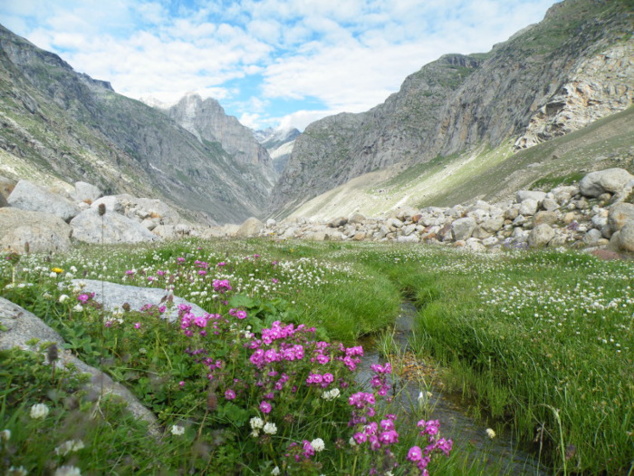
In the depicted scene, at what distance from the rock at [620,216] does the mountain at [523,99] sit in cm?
4785

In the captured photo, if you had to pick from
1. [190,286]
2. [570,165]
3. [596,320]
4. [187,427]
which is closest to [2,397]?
[187,427]

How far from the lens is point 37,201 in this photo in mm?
19078

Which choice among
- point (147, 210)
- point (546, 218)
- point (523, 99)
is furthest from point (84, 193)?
point (523, 99)

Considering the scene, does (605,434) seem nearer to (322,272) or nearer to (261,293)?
(261,293)

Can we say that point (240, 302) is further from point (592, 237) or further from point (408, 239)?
point (408, 239)

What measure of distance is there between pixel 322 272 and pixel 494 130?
440 ft

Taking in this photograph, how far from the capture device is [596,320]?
586 cm

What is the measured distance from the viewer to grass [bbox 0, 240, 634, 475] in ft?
7.21

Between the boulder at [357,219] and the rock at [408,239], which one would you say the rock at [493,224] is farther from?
the boulder at [357,219]

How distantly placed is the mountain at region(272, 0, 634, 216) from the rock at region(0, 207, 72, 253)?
62944 mm

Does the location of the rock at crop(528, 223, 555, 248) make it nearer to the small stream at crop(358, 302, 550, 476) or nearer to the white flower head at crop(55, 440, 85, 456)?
the small stream at crop(358, 302, 550, 476)

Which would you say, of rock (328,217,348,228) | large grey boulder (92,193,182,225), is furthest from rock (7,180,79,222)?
rock (328,217,348,228)

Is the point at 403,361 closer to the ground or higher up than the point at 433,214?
higher up

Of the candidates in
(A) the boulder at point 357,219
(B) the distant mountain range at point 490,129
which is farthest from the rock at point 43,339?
(A) the boulder at point 357,219
